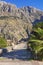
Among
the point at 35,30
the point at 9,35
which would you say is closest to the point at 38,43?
the point at 35,30

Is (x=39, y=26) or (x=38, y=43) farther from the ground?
(x=39, y=26)

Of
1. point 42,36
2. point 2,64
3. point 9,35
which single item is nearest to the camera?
point 2,64

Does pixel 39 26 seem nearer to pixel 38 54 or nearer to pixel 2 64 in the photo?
pixel 38 54

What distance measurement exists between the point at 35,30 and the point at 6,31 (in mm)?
185411

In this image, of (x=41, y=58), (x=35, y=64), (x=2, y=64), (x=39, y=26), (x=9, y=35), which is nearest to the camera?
(x=2, y=64)

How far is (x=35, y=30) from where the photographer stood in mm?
13203

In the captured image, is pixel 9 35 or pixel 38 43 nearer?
pixel 38 43

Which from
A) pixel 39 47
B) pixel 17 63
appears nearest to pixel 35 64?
pixel 17 63

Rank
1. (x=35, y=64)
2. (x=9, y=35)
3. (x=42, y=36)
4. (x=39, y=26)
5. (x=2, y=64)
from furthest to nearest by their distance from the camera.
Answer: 1. (x=9, y=35)
2. (x=39, y=26)
3. (x=42, y=36)
4. (x=35, y=64)
5. (x=2, y=64)

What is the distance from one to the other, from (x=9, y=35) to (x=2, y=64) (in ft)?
612

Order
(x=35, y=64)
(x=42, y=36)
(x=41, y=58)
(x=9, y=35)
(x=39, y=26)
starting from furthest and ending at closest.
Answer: (x=9, y=35)
(x=39, y=26)
(x=42, y=36)
(x=41, y=58)
(x=35, y=64)

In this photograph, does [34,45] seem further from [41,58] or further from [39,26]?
[39,26]

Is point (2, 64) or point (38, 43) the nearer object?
point (2, 64)

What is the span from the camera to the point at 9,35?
192 m
